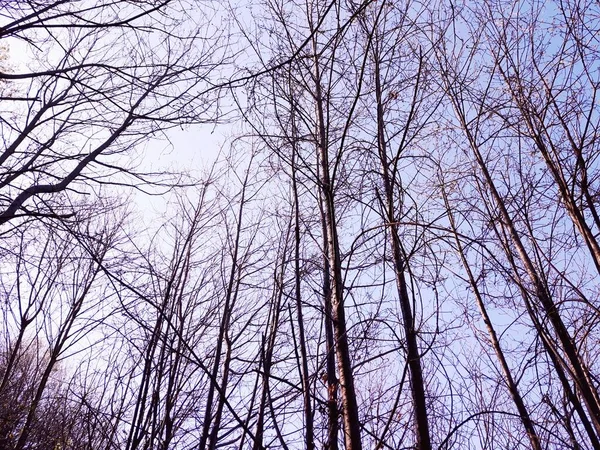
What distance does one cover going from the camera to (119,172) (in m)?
3.83

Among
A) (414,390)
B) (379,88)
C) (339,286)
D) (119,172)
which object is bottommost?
(414,390)

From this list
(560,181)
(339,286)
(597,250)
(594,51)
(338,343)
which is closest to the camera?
(338,343)

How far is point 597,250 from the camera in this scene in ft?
8.57

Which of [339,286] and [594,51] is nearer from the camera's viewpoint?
[339,286]

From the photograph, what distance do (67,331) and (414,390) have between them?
23.6ft

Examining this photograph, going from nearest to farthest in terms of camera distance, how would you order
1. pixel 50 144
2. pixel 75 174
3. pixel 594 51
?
1. pixel 594 51
2. pixel 75 174
3. pixel 50 144

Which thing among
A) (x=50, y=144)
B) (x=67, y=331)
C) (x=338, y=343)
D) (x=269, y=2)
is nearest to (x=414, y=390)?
(x=338, y=343)

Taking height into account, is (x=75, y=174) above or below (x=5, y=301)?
below

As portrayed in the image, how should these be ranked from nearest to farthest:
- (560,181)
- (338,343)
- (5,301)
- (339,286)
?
(338,343) → (339,286) → (560,181) → (5,301)

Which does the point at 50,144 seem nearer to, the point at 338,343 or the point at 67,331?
the point at 338,343

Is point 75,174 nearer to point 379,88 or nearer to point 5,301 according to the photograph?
point 379,88

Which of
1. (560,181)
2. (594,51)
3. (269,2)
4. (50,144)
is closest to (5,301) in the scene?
(50,144)

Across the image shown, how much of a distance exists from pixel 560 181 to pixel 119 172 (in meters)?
3.42

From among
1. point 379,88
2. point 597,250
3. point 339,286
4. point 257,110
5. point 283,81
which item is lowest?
point 339,286
